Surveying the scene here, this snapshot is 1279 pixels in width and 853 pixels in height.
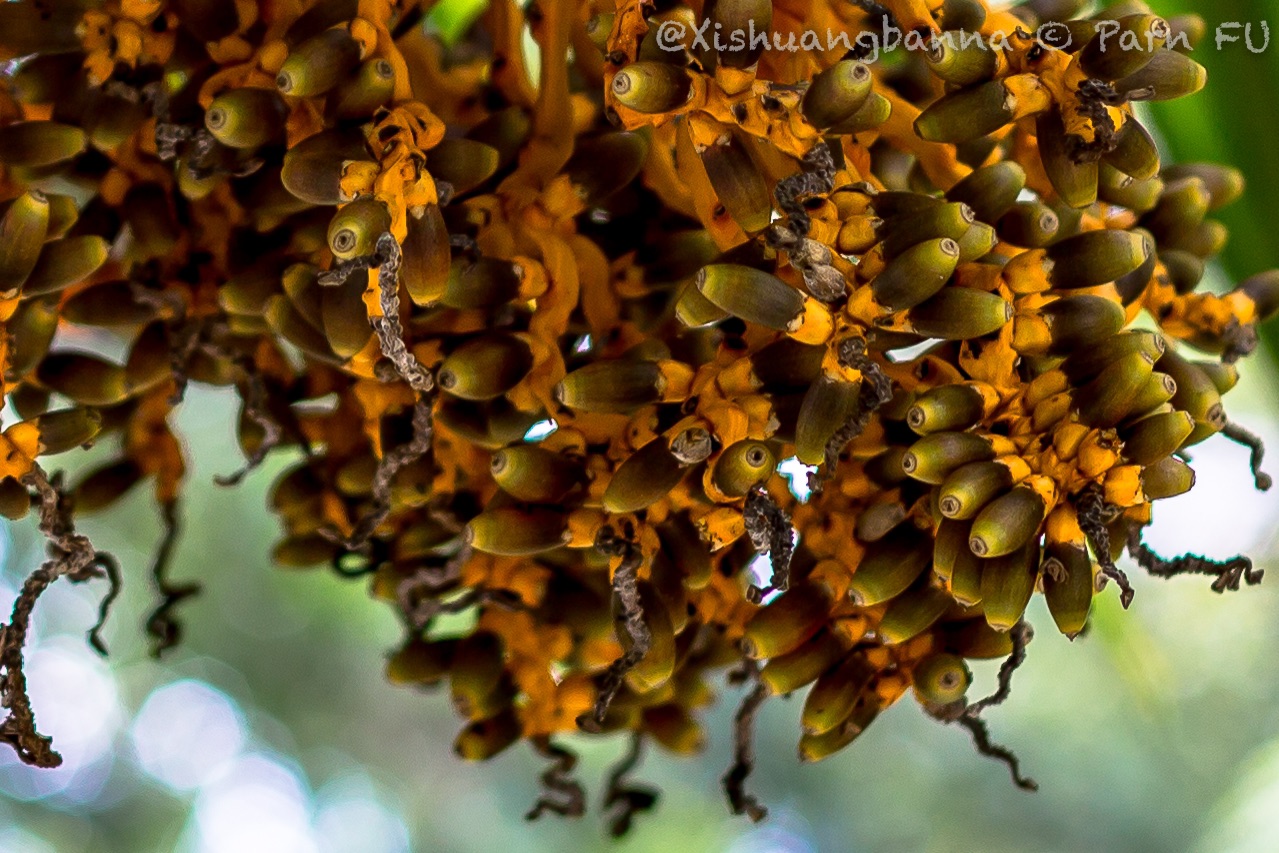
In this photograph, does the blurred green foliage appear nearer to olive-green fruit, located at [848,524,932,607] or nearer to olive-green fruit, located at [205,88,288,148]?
olive-green fruit, located at [848,524,932,607]

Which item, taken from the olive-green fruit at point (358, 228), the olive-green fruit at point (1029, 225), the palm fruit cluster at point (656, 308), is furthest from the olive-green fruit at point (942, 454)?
the olive-green fruit at point (358, 228)

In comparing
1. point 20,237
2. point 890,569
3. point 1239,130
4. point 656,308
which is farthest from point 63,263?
point 1239,130

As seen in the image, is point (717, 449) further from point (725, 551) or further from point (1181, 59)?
point (1181, 59)

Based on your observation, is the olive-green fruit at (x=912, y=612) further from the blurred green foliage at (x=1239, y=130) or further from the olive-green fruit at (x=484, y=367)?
the blurred green foliage at (x=1239, y=130)

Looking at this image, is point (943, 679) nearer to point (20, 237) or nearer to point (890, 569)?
point (890, 569)

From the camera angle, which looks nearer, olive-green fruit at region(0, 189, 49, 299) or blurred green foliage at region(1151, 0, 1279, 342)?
olive-green fruit at region(0, 189, 49, 299)

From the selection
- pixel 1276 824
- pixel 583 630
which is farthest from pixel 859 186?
pixel 1276 824

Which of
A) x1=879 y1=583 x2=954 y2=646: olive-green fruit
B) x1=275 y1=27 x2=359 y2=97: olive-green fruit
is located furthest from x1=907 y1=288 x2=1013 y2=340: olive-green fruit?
x1=275 y1=27 x2=359 y2=97: olive-green fruit
